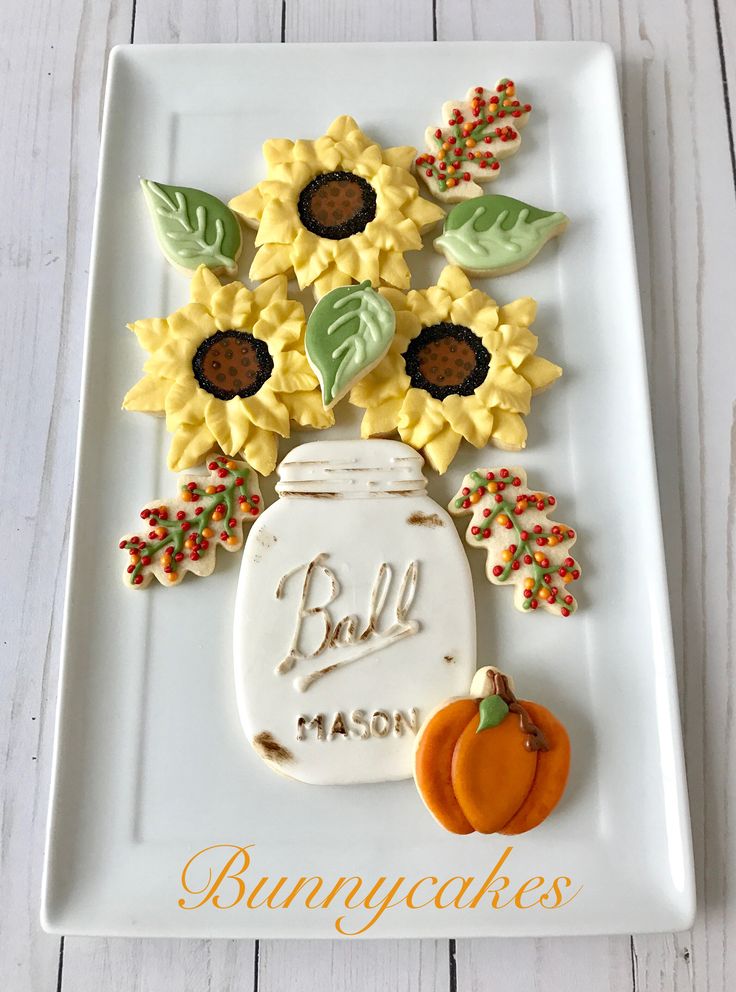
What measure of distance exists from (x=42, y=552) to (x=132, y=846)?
12.5 inches

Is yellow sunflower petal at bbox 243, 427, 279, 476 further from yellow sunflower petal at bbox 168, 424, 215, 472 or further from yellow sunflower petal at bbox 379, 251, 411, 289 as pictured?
yellow sunflower petal at bbox 379, 251, 411, 289

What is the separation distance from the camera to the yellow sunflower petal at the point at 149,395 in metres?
0.85

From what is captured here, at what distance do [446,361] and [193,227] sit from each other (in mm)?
306

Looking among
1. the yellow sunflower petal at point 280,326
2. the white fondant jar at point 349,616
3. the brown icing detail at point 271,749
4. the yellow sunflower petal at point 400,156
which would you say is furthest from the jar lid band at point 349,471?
the yellow sunflower petal at point 400,156

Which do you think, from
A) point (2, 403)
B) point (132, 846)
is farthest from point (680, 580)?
point (2, 403)

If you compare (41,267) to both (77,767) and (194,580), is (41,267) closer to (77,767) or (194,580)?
(194,580)

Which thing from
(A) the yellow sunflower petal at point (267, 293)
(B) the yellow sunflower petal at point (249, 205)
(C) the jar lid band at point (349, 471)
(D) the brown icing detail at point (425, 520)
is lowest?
(D) the brown icing detail at point (425, 520)

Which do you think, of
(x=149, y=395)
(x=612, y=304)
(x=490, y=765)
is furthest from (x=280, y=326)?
(x=490, y=765)

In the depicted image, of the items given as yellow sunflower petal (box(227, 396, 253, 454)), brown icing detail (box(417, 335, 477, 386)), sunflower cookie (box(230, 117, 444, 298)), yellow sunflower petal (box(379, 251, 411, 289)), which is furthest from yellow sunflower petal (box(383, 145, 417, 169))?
yellow sunflower petal (box(227, 396, 253, 454))

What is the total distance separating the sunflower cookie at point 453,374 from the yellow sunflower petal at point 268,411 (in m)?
0.07

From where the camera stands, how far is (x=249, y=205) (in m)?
0.92

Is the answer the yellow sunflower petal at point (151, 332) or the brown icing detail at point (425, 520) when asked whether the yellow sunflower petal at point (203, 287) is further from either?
the brown icing detail at point (425, 520)

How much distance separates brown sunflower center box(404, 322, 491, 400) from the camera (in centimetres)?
86

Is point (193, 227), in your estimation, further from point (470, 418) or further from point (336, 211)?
point (470, 418)
